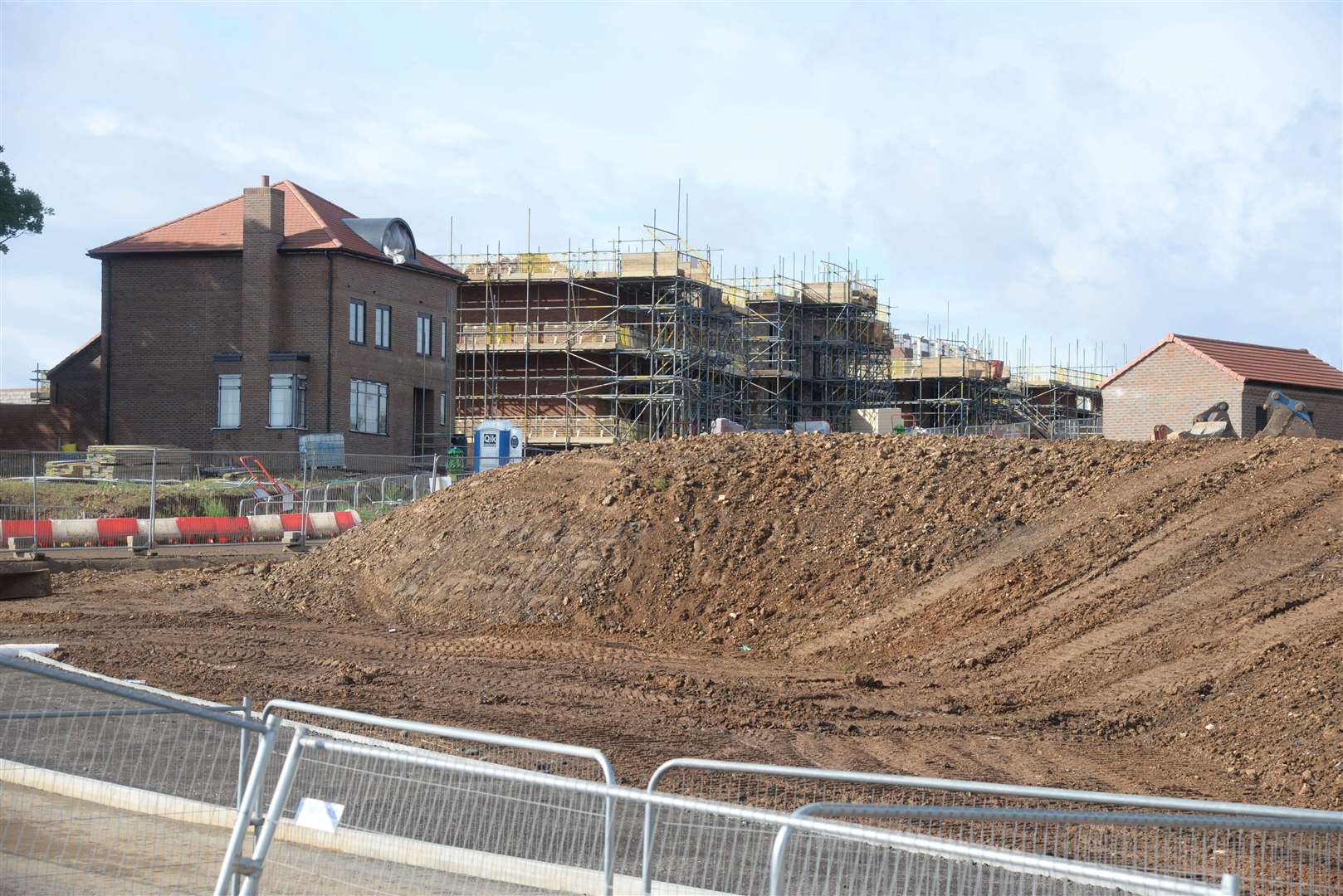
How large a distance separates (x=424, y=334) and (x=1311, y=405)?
1160 inches

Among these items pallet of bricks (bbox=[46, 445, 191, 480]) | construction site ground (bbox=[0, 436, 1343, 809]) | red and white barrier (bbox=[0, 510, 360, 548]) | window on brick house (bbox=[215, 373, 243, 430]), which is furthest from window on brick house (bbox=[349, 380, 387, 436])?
construction site ground (bbox=[0, 436, 1343, 809])

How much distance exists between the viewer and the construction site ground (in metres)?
12.7

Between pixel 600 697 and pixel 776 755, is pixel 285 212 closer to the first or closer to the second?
pixel 600 697

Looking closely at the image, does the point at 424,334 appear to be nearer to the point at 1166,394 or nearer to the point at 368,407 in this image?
the point at 368,407

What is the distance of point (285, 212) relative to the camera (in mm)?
46875

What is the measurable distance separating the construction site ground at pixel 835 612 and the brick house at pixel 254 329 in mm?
20287

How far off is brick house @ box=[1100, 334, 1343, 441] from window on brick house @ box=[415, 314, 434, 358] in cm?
2343

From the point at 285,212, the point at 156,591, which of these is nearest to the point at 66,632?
the point at 156,591

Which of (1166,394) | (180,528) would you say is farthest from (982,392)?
(180,528)

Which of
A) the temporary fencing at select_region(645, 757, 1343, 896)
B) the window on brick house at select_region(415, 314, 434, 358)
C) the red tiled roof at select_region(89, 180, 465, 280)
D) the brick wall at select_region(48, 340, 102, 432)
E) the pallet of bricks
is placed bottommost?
the temporary fencing at select_region(645, 757, 1343, 896)

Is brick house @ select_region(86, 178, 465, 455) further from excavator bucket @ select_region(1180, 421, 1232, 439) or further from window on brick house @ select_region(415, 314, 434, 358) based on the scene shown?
excavator bucket @ select_region(1180, 421, 1232, 439)

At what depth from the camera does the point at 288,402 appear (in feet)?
145

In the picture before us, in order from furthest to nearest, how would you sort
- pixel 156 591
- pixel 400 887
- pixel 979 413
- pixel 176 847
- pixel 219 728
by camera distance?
pixel 979 413 < pixel 156 591 < pixel 219 728 < pixel 176 847 < pixel 400 887

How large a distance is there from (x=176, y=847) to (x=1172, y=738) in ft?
30.5
